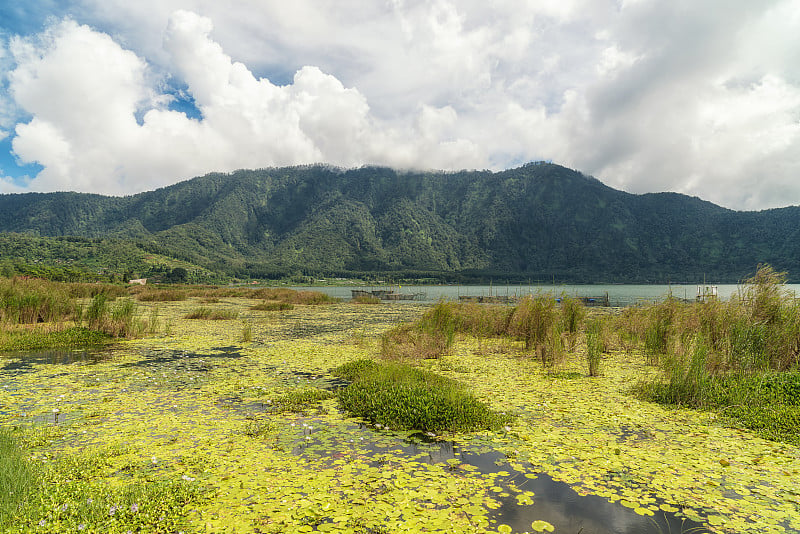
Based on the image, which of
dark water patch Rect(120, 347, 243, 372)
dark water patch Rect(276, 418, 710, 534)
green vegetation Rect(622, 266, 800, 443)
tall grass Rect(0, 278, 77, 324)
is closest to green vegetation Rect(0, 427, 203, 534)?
dark water patch Rect(276, 418, 710, 534)

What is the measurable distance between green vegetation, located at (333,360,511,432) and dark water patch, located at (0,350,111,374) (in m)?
10.3

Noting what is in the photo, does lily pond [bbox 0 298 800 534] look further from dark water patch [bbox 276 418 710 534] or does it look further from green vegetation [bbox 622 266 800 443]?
green vegetation [bbox 622 266 800 443]

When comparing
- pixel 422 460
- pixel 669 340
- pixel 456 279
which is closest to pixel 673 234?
pixel 456 279

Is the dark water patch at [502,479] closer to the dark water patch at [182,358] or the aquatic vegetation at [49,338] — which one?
the dark water patch at [182,358]

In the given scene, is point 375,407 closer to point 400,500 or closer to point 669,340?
point 400,500

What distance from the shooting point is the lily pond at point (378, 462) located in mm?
4523

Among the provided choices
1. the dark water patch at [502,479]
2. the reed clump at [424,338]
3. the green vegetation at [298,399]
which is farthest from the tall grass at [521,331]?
the dark water patch at [502,479]

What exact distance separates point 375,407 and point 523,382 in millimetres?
5047

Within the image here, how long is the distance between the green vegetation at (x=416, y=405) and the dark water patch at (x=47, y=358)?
1030 centimetres

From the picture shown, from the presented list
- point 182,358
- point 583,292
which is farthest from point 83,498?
point 583,292

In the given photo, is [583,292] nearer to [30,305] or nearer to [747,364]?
[747,364]

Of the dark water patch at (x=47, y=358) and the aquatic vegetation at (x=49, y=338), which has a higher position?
the aquatic vegetation at (x=49, y=338)

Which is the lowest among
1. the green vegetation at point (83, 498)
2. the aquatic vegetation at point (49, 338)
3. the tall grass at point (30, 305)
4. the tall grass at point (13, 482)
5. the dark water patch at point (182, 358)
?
the dark water patch at point (182, 358)

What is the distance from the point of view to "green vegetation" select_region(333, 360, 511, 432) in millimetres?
7766
